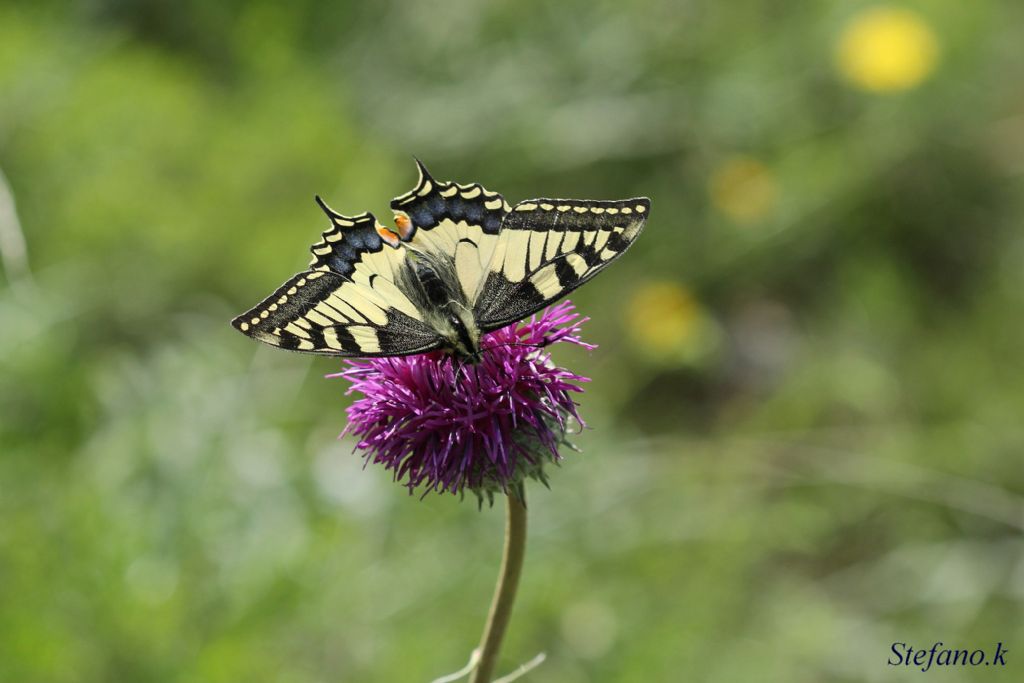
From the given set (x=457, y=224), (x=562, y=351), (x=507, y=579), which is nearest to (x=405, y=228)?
(x=457, y=224)

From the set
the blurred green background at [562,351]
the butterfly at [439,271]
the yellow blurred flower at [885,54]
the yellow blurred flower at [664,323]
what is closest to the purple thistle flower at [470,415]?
the butterfly at [439,271]

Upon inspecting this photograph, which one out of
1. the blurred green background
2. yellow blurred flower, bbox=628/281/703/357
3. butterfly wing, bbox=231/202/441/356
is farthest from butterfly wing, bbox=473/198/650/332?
yellow blurred flower, bbox=628/281/703/357

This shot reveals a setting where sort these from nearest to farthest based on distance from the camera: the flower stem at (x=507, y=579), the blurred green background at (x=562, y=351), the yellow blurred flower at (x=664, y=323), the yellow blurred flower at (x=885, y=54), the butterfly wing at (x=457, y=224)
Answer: the flower stem at (x=507, y=579) < the butterfly wing at (x=457, y=224) < the blurred green background at (x=562, y=351) < the yellow blurred flower at (x=664, y=323) < the yellow blurred flower at (x=885, y=54)

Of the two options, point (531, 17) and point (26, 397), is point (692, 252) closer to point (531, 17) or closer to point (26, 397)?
point (531, 17)

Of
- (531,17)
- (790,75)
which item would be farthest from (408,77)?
(790,75)

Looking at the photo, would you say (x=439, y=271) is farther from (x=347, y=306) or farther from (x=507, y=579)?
(x=507, y=579)

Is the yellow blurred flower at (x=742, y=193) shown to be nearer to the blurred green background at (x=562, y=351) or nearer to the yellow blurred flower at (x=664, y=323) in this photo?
the blurred green background at (x=562, y=351)
